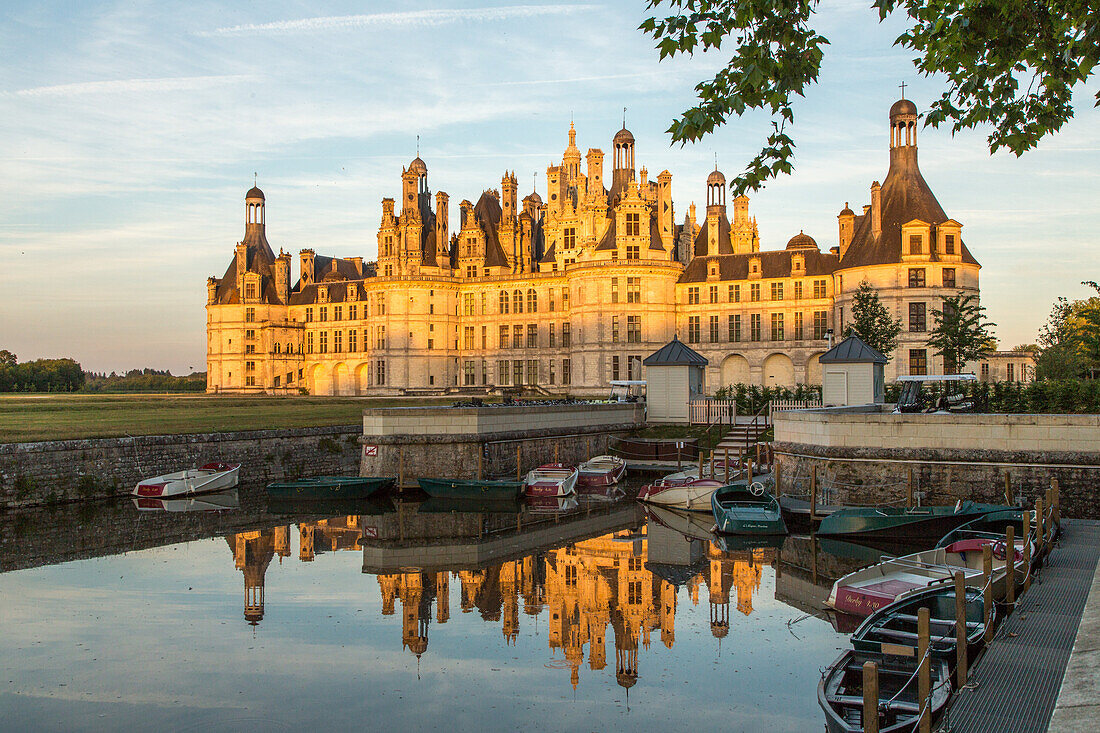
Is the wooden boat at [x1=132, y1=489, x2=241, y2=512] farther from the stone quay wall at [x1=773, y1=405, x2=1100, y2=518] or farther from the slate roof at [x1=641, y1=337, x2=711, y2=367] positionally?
the slate roof at [x1=641, y1=337, x2=711, y2=367]

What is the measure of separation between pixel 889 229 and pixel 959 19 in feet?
169

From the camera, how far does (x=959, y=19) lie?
1015 cm

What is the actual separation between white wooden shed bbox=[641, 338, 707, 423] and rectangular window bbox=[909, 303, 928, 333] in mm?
18850

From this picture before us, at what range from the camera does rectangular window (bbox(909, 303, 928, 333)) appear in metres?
56.7

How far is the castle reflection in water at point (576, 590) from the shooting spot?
16.1 metres

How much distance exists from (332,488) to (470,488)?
16.7 feet

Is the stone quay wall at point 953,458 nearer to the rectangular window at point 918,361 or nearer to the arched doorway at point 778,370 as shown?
the rectangular window at point 918,361

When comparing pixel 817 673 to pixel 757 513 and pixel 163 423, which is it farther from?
pixel 163 423

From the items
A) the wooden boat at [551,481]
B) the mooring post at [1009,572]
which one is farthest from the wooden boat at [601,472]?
the mooring post at [1009,572]

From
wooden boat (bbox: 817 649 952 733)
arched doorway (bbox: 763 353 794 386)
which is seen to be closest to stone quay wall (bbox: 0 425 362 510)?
wooden boat (bbox: 817 649 952 733)

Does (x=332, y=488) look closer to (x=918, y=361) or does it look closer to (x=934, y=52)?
(x=934, y=52)

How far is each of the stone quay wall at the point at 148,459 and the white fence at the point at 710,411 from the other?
16.4 meters

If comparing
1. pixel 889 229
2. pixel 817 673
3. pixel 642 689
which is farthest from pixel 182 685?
pixel 889 229

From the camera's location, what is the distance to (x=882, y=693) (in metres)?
11.8
